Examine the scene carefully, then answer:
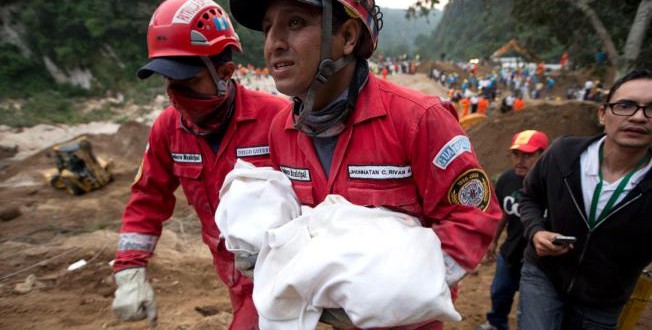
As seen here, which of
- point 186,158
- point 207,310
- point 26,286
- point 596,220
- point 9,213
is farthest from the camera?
point 9,213

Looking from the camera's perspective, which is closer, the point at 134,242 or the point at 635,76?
the point at 635,76

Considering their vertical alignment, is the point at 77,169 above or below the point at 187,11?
below

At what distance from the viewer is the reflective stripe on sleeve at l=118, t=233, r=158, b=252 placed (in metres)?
2.42

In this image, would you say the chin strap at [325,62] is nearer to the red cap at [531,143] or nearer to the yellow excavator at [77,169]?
the red cap at [531,143]

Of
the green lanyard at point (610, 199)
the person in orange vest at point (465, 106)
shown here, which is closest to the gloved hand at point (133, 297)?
the green lanyard at point (610, 199)

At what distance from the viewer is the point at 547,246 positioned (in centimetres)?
215

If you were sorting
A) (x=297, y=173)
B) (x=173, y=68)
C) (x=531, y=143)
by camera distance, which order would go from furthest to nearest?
(x=531, y=143)
(x=173, y=68)
(x=297, y=173)

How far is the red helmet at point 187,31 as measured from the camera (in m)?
2.31

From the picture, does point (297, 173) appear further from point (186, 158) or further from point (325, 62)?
point (186, 158)

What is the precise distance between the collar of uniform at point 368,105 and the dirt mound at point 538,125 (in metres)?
9.05

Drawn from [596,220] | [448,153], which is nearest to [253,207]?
[448,153]

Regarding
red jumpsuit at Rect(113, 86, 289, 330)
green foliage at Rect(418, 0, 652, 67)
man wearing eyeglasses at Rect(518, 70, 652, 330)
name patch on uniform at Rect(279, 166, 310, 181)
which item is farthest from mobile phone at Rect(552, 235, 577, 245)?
green foliage at Rect(418, 0, 652, 67)

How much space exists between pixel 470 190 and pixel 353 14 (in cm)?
83

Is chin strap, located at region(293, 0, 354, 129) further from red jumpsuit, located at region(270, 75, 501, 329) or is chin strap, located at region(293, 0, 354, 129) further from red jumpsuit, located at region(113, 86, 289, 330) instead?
red jumpsuit, located at region(113, 86, 289, 330)
